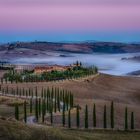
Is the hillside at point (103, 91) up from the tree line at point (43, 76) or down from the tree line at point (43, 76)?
down

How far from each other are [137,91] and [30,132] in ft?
178

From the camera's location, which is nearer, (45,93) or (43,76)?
(45,93)

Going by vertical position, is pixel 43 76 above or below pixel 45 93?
above

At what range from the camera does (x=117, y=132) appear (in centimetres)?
Answer: 4331

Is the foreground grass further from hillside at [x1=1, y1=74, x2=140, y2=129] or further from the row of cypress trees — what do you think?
the row of cypress trees

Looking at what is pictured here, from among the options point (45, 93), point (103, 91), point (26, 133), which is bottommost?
point (103, 91)

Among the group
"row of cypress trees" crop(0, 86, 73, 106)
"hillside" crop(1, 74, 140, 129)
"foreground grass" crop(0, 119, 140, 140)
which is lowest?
"hillside" crop(1, 74, 140, 129)

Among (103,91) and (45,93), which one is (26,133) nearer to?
(45,93)

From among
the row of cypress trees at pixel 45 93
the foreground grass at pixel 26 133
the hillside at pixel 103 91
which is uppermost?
the foreground grass at pixel 26 133

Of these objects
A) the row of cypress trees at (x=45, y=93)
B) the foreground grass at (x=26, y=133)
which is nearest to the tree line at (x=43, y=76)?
the row of cypress trees at (x=45, y=93)

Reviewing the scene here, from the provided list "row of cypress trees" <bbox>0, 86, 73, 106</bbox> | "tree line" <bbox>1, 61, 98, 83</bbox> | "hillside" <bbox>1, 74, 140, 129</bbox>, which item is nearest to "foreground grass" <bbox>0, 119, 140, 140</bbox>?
"hillside" <bbox>1, 74, 140, 129</bbox>

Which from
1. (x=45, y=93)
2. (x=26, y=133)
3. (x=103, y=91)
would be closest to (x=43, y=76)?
(x=103, y=91)

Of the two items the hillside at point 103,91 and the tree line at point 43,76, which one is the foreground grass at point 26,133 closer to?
the hillside at point 103,91

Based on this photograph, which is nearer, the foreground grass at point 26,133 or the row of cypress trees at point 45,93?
the foreground grass at point 26,133
